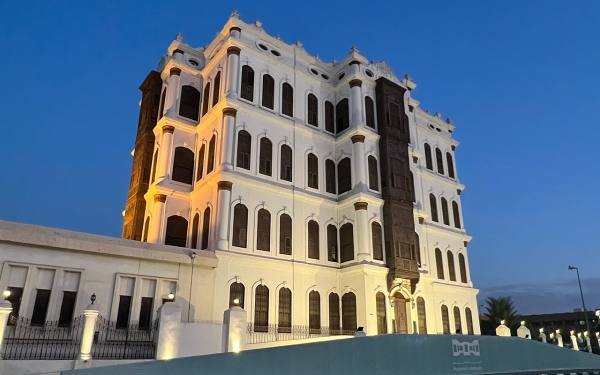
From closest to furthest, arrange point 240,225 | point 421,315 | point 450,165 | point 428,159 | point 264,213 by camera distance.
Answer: point 240,225, point 264,213, point 421,315, point 428,159, point 450,165

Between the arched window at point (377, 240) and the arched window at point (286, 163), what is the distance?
5042 millimetres

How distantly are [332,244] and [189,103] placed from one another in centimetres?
1117

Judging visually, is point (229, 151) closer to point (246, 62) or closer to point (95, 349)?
point (246, 62)

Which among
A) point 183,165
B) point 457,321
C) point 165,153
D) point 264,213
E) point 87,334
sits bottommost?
point 87,334

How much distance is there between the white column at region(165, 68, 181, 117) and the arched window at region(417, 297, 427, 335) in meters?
16.9

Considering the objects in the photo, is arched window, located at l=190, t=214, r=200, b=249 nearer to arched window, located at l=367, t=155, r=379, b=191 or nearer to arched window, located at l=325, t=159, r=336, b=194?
arched window, located at l=325, t=159, r=336, b=194

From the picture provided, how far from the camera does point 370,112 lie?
26.4 m

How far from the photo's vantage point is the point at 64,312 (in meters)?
15.6

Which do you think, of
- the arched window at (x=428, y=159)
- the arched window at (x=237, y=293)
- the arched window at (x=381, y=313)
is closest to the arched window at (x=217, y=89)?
the arched window at (x=237, y=293)

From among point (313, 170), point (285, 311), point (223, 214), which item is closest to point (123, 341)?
point (223, 214)

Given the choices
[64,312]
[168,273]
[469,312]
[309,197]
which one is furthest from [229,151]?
Result: [469,312]

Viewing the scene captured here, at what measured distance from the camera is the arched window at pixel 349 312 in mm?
21984

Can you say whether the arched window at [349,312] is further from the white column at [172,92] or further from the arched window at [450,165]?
the arched window at [450,165]

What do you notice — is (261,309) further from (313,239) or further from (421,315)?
(421,315)
